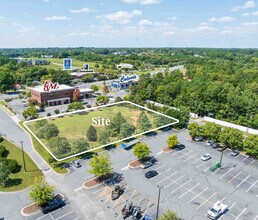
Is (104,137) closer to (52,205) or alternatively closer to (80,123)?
(80,123)

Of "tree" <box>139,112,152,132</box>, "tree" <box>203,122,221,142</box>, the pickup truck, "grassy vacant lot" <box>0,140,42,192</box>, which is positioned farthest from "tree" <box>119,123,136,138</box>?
"tree" <box>203,122,221,142</box>

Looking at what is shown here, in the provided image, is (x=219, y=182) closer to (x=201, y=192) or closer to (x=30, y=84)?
(x=201, y=192)

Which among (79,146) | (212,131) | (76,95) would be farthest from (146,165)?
(76,95)

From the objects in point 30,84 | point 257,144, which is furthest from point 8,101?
point 257,144

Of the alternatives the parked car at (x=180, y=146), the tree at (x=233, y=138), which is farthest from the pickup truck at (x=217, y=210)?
the tree at (x=233, y=138)

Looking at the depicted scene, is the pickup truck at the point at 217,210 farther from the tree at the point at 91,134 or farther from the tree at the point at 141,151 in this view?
the tree at the point at 91,134

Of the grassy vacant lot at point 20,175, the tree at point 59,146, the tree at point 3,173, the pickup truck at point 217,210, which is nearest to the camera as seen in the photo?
the tree at point 59,146
